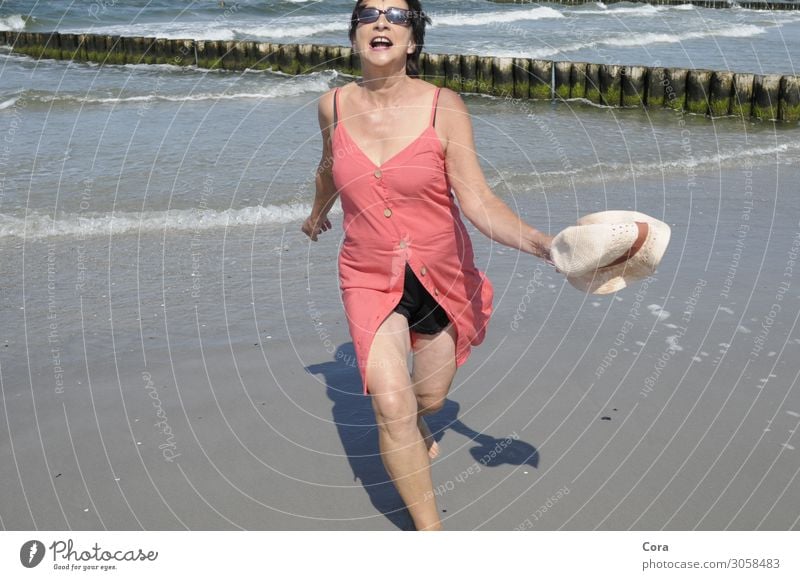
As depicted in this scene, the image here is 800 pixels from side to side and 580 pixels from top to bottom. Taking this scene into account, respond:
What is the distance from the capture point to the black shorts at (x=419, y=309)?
165 inches

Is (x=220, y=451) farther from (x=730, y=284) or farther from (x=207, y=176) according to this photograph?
(x=207, y=176)

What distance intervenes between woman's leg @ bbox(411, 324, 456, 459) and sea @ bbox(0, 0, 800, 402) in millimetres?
1966

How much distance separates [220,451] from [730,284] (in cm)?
413

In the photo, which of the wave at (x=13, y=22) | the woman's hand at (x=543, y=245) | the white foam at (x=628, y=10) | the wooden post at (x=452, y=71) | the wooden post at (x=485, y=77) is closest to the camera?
the woman's hand at (x=543, y=245)

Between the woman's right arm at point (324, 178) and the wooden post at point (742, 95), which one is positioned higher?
the woman's right arm at point (324, 178)

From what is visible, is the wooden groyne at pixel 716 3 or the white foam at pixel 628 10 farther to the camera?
the wooden groyne at pixel 716 3

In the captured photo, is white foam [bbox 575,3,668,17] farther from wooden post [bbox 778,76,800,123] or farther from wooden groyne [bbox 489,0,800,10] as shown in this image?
wooden post [bbox 778,76,800,123]

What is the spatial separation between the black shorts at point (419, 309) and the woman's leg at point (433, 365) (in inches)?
2.0

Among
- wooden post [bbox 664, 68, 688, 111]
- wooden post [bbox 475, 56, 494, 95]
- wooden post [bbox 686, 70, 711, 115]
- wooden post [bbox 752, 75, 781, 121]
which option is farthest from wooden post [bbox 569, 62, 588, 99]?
wooden post [bbox 752, 75, 781, 121]

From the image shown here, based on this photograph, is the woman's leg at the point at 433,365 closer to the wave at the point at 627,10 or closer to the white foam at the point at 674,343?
the white foam at the point at 674,343

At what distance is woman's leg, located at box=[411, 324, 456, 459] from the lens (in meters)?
4.45

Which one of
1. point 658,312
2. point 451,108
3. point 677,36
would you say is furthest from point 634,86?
point 451,108

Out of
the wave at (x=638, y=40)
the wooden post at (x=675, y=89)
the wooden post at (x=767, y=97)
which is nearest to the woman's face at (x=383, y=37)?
the wooden post at (x=767, y=97)
